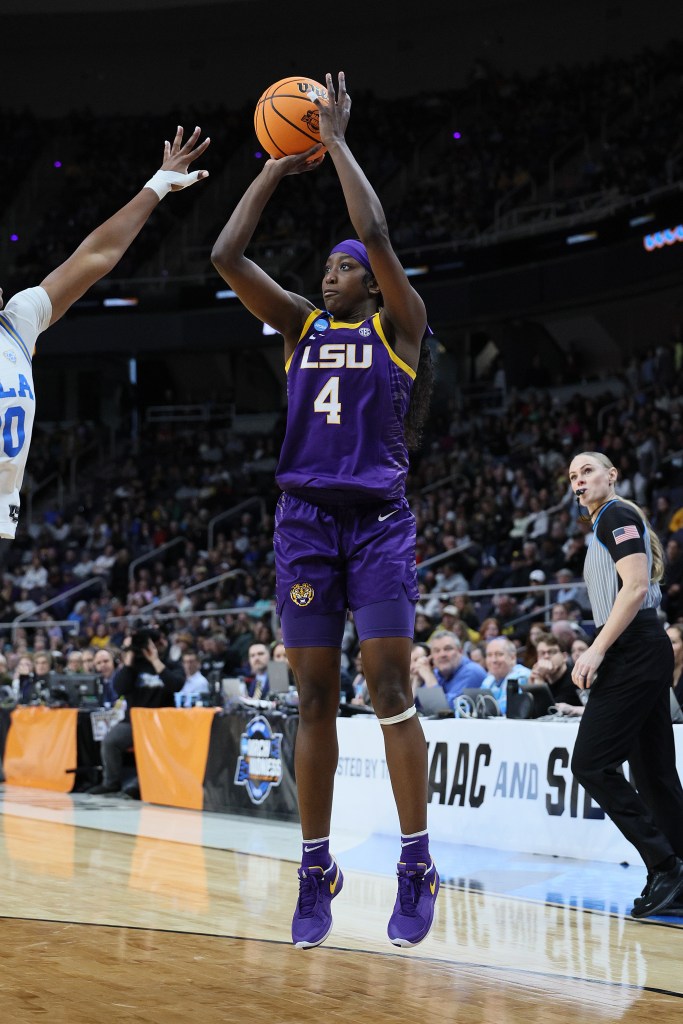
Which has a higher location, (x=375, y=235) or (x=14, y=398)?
(x=375, y=235)

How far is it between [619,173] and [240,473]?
10.7 meters

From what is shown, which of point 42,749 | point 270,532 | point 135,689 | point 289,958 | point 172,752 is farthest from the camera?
point 270,532

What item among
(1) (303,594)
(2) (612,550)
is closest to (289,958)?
(1) (303,594)

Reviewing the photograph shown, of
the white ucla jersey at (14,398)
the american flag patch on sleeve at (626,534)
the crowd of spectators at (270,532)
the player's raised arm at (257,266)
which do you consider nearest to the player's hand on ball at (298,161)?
the player's raised arm at (257,266)

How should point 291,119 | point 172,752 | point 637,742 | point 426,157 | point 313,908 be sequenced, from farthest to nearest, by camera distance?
point 426,157
point 172,752
point 637,742
point 291,119
point 313,908

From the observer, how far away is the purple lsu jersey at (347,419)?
4285mm

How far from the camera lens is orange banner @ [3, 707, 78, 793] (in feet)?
46.3

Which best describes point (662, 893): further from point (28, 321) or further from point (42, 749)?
point (42, 749)

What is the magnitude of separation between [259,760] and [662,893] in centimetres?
563

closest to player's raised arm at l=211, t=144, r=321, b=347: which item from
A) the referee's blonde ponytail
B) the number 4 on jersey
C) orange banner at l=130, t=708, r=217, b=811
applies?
the number 4 on jersey

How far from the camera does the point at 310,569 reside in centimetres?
433

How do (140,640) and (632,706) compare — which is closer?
(632,706)

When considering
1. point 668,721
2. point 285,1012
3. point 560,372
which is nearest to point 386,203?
point 560,372

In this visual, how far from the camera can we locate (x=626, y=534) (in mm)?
5980
